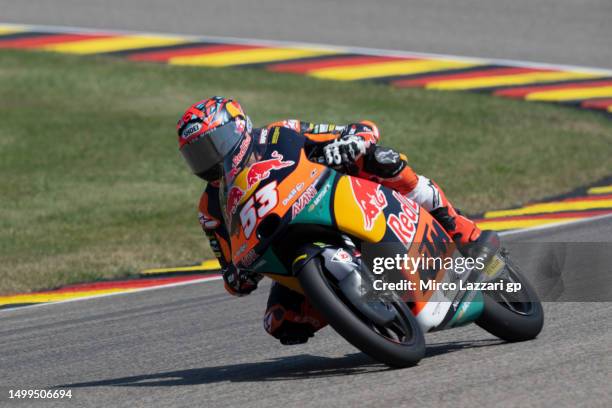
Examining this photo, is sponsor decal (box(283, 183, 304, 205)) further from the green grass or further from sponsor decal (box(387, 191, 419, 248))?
the green grass

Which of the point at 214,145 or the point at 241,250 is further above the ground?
the point at 214,145

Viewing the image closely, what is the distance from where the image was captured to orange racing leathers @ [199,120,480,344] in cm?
655

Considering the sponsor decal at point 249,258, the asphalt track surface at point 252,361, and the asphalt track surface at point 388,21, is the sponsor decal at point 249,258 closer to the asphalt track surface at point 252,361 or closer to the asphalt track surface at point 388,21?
the asphalt track surface at point 252,361

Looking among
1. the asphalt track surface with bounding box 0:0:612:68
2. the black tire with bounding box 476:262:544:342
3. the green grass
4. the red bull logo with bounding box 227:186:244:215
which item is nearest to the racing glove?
the red bull logo with bounding box 227:186:244:215

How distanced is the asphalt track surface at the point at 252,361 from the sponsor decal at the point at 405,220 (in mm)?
716

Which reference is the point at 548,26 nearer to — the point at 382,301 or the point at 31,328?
the point at 31,328

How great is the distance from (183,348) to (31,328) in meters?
1.69

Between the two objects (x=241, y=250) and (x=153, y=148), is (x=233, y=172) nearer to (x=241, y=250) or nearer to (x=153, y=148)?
(x=241, y=250)

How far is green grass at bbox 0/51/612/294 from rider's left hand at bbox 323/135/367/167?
5022 mm

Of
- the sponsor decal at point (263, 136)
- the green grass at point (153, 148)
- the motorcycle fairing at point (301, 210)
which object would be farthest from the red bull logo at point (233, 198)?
the green grass at point (153, 148)

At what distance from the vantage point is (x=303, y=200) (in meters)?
6.03

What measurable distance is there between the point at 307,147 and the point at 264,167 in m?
0.58

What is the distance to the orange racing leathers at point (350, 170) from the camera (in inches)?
258

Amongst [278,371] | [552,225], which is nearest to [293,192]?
[278,371]
